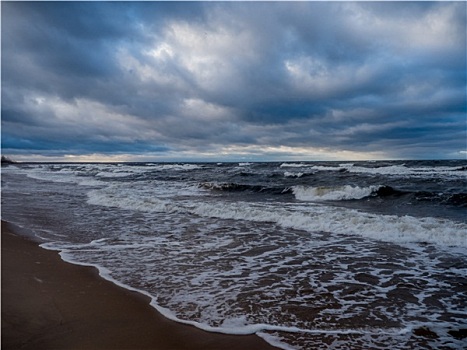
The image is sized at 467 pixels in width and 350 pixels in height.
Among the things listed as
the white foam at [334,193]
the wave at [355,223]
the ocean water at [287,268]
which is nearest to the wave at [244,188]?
the white foam at [334,193]

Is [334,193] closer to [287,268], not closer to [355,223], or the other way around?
[355,223]

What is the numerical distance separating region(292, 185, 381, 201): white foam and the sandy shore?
13.3 m

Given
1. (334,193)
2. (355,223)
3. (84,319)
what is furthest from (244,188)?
(84,319)

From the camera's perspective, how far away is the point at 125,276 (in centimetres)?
518

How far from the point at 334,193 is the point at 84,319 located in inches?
599

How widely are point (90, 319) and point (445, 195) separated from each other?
16385mm

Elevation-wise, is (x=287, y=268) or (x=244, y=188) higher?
(x=244, y=188)

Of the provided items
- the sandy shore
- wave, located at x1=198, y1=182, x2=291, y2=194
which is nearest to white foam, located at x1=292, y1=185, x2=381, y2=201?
wave, located at x1=198, y1=182, x2=291, y2=194

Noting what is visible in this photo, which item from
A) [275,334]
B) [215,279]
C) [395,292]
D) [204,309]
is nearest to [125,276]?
[215,279]

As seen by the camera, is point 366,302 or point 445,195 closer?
point 366,302

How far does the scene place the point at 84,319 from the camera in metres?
3.61

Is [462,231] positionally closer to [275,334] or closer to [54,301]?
[275,334]

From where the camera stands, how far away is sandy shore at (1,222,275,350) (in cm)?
318

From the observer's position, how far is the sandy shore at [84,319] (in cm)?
318
